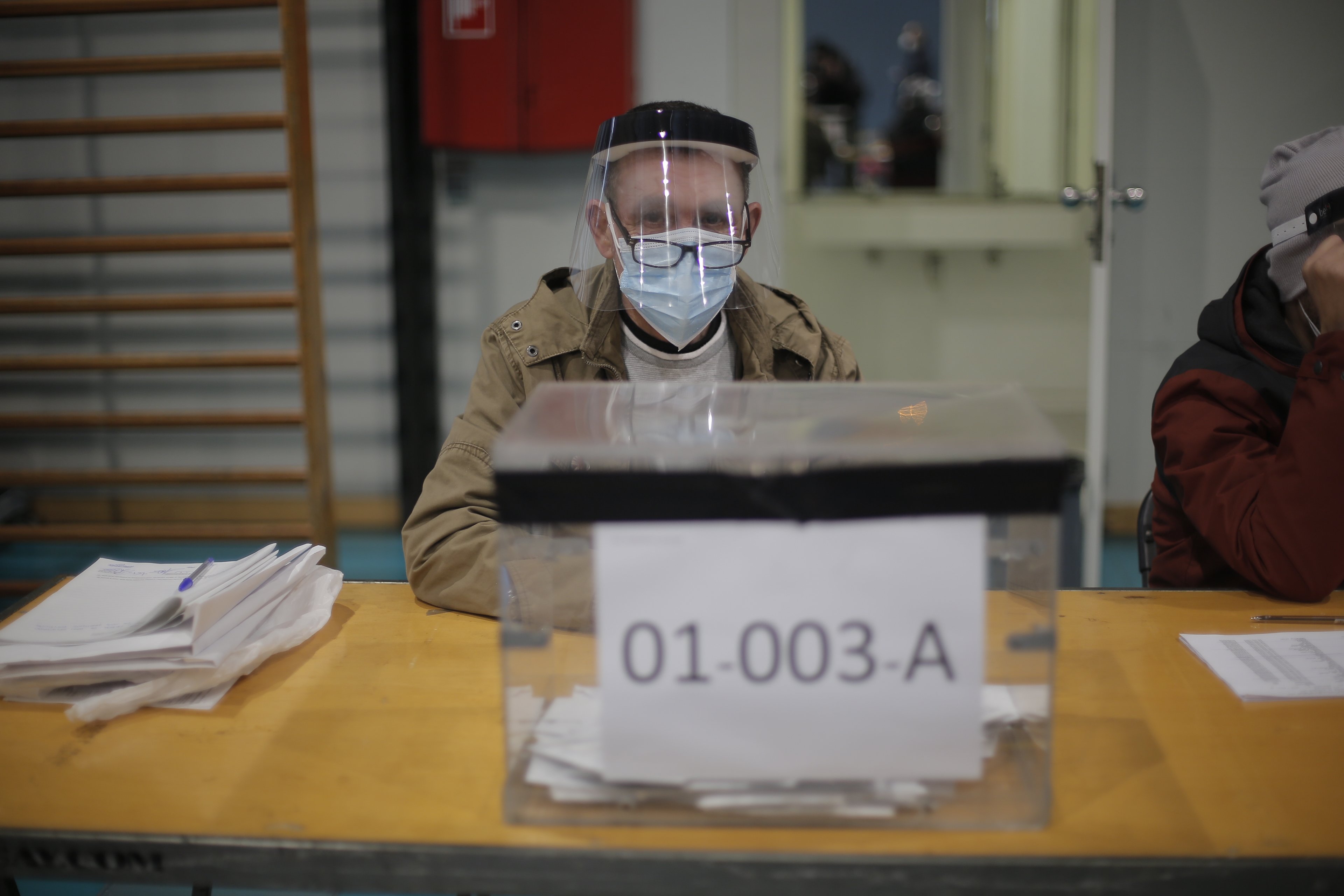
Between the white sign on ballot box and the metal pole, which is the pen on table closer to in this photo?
the white sign on ballot box

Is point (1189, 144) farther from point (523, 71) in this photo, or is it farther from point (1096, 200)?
point (523, 71)

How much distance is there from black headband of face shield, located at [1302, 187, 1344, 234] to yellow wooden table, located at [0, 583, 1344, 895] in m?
0.69

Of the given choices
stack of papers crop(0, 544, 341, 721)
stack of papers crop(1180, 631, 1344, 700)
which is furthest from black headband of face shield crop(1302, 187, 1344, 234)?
Result: stack of papers crop(0, 544, 341, 721)

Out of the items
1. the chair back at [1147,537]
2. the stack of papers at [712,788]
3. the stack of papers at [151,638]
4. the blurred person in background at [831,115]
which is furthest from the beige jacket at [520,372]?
the blurred person in background at [831,115]

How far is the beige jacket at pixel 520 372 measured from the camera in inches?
43.5

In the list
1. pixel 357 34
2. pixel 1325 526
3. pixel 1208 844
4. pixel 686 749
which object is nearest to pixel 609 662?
pixel 686 749

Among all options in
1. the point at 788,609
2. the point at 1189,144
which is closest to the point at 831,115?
the point at 1189,144

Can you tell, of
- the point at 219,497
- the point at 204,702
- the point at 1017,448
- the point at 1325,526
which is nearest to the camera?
the point at 1017,448

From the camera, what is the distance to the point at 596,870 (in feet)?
2.08

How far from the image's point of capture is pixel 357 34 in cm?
319

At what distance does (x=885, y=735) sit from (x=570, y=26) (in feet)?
9.47

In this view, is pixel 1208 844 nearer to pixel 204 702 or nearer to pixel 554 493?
pixel 554 493

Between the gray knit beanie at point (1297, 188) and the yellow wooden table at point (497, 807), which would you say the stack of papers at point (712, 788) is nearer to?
the yellow wooden table at point (497, 807)

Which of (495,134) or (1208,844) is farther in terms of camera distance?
(495,134)
